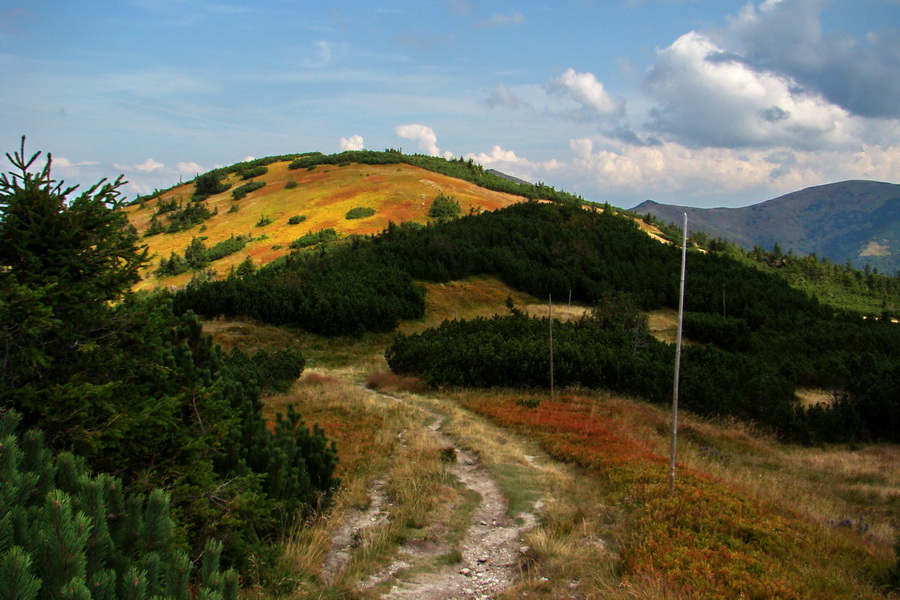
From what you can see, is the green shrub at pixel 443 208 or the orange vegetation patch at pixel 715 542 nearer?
the orange vegetation patch at pixel 715 542

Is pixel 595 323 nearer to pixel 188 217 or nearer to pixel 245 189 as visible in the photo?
pixel 188 217

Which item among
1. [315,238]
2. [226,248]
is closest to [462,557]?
[315,238]

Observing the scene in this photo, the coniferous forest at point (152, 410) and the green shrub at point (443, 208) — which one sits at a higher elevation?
the green shrub at point (443, 208)

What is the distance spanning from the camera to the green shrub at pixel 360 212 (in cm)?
5397

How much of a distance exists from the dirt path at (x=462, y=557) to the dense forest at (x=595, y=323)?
12.4 meters

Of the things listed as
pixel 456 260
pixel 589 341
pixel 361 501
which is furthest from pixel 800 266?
pixel 361 501

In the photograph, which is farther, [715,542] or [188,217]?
[188,217]

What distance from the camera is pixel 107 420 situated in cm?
432

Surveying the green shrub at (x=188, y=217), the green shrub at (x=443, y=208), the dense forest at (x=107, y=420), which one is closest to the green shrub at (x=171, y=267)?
the green shrub at (x=188, y=217)

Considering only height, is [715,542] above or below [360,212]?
below

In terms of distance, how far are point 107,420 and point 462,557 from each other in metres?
4.44

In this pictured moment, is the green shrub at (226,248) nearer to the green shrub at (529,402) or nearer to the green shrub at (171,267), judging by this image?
the green shrub at (171,267)

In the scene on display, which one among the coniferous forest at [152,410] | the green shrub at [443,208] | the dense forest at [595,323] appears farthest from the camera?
the green shrub at [443,208]

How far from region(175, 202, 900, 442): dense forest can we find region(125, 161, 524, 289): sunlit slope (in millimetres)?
5633
